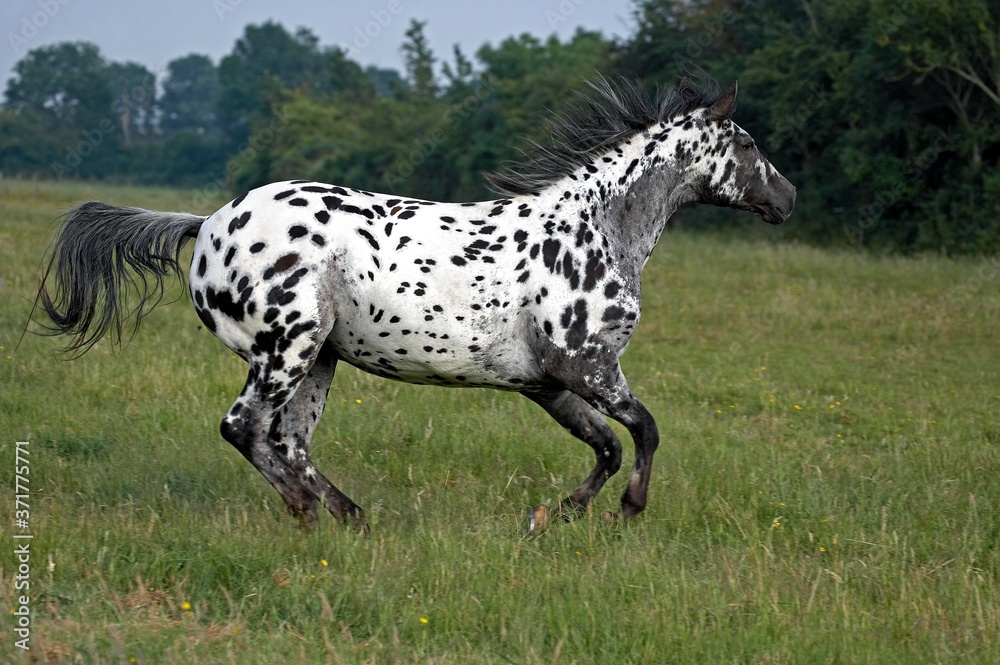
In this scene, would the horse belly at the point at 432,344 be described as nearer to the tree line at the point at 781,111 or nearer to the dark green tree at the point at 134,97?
the tree line at the point at 781,111

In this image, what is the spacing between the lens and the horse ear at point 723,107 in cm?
539

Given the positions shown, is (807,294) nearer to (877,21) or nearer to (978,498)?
(978,498)

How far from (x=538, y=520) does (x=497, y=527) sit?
209 mm

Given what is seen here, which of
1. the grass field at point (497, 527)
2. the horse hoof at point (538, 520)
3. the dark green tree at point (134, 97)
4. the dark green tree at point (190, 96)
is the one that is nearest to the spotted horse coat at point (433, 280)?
the horse hoof at point (538, 520)

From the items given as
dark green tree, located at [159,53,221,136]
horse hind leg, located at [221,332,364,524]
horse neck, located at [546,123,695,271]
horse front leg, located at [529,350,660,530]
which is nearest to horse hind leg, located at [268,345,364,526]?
horse hind leg, located at [221,332,364,524]

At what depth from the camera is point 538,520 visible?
486 centimetres

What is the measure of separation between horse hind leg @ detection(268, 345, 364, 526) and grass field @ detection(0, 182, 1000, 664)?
0.24 meters

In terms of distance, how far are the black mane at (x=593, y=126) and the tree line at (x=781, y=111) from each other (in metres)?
0.17

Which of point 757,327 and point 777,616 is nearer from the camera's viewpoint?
point 777,616

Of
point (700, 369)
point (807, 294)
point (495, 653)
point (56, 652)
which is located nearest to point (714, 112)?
point (495, 653)

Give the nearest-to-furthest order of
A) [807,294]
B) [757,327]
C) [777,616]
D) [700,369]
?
[777,616]
[700,369]
[757,327]
[807,294]

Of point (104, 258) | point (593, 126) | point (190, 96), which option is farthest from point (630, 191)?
point (190, 96)

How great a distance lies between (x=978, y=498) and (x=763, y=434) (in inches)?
72.3

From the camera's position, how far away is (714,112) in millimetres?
5469
